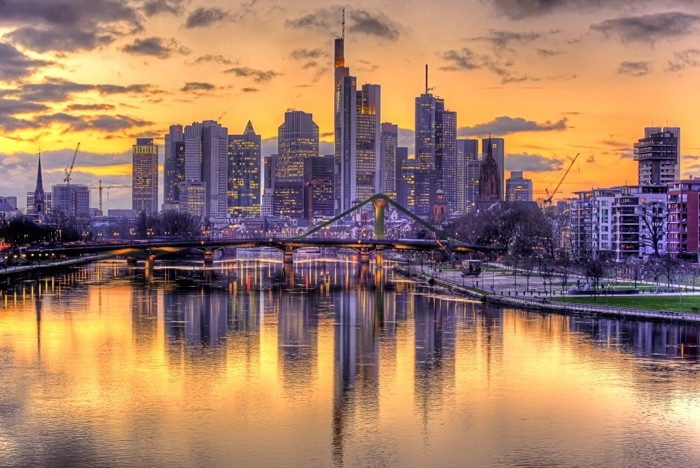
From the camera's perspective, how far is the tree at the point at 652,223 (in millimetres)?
94250

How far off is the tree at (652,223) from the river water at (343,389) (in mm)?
45412

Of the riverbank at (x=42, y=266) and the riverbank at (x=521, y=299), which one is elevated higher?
the riverbank at (x=42, y=266)

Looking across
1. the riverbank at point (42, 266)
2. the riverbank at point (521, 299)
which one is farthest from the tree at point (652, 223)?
the riverbank at point (42, 266)

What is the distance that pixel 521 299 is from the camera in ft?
190

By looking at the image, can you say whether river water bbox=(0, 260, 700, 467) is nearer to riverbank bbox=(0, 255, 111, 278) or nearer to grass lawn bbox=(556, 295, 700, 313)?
grass lawn bbox=(556, 295, 700, 313)

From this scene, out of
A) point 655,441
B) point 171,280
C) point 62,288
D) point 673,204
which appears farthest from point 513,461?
point 673,204

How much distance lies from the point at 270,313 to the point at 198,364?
60.4 feet

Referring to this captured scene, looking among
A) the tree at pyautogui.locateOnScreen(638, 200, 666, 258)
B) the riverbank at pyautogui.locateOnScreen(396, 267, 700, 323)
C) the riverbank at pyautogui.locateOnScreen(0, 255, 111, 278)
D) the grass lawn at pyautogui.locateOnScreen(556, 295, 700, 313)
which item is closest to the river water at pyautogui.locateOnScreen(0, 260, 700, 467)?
the riverbank at pyautogui.locateOnScreen(396, 267, 700, 323)

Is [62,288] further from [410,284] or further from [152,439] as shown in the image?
[152,439]

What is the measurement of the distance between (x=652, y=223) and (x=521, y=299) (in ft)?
145

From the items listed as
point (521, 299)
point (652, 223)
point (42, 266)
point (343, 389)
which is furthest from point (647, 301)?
point (42, 266)

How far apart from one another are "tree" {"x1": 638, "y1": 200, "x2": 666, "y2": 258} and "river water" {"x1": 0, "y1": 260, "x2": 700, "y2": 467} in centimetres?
4541

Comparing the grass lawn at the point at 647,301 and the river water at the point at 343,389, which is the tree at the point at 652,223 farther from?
the river water at the point at 343,389

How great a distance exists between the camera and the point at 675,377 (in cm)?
3322
